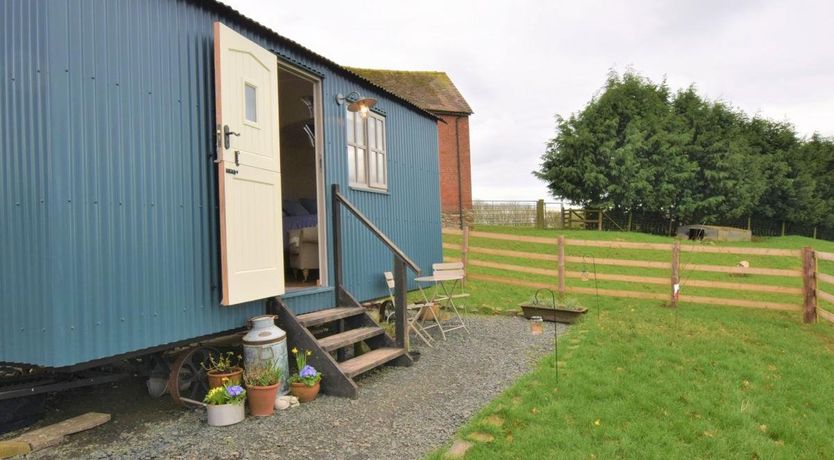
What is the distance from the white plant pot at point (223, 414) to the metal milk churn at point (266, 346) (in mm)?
422

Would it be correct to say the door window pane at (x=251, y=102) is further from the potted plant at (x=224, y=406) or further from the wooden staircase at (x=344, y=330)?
the potted plant at (x=224, y=406)

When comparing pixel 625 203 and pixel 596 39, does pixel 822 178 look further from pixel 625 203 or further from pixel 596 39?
pixel 596 39

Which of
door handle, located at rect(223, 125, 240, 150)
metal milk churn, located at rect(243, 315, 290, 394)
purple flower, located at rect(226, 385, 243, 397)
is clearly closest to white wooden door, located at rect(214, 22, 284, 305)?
door handle, located at rect(223, 125, 240, 150)

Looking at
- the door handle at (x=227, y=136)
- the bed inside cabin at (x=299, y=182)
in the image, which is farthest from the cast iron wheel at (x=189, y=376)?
the door handle at (x=227, y=136)

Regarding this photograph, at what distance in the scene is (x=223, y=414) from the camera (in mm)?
3975

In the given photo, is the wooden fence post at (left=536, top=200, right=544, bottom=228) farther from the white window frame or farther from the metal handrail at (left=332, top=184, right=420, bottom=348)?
the metal handrail at (left=332, top=184, right=420, bottom=348)

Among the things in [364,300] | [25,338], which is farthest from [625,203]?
[25,338]

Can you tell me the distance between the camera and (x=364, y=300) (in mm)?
6641

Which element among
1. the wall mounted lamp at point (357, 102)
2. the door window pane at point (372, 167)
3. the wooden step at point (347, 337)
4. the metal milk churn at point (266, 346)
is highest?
the wall mounted lamp at point (357, 102)

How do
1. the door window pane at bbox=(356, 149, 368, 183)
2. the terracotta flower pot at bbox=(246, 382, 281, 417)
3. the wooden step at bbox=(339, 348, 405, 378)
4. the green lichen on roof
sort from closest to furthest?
the terracotta flower pot at bbox=(246, 382, 281, 417) → the wooden step at bbox=(339, 348, 405, 378) → the door window pane at bbox=(356, 149, 368, 183) → the green lichen on roof

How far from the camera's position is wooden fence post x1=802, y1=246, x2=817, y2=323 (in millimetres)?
7742

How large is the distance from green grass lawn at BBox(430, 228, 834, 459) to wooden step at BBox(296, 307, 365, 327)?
1.92 metres

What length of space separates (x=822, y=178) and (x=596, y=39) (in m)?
32.3

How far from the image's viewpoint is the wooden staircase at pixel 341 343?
15.4ft
